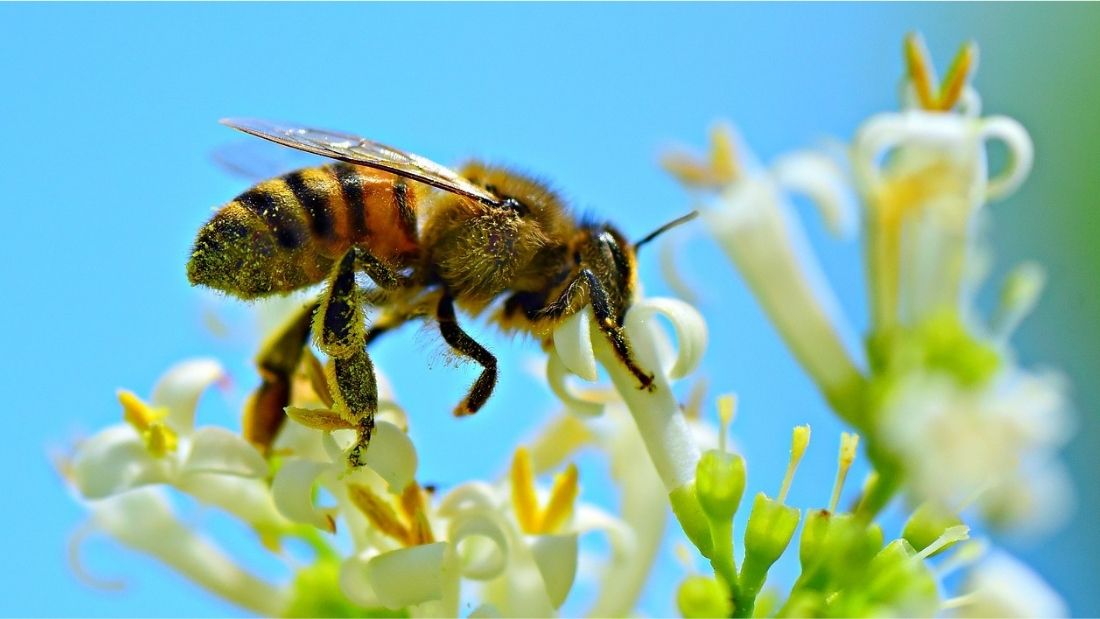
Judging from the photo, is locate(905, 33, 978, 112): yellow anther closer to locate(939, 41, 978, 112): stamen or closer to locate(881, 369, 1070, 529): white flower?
locate(939, 41, 978, 112): stamen

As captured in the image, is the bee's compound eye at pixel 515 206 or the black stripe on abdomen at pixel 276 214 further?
→ the bee's compound eye at pixel 515 206

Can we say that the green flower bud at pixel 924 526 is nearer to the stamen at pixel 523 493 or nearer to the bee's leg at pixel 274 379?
the stamen at pixel 523 493

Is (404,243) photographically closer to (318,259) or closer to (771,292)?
(318,259)

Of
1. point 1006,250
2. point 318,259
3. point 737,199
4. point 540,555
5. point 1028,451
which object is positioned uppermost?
point 1006,250

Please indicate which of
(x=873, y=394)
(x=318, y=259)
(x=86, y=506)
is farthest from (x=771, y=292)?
(x=86, y=506)

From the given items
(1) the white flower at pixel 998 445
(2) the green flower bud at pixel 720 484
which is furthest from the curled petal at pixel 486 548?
(1) the white flower at pixel 998 445

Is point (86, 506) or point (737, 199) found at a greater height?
point (737, 199)
